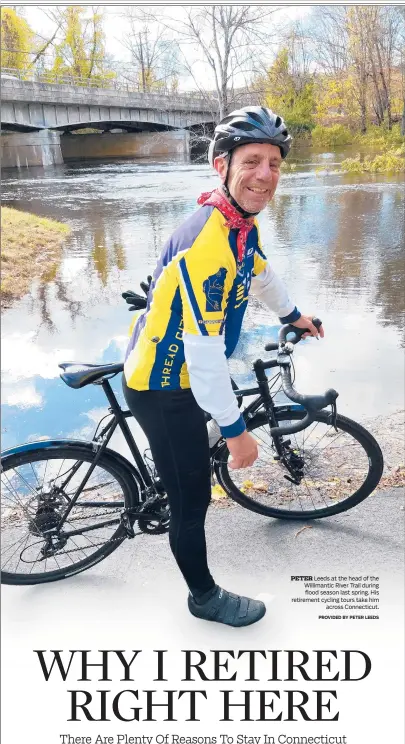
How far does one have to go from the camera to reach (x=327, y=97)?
82.4 inches

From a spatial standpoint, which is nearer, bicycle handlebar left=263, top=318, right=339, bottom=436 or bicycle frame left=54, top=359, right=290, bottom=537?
bicycle handlebar left=263, top=318, right=339, bottom=436

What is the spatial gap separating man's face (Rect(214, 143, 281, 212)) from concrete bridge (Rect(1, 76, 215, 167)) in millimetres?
745

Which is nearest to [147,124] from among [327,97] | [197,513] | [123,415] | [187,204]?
[187,204]

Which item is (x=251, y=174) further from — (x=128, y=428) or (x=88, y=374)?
(x=128, y=428)

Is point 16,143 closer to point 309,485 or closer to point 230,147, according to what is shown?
point 230,147

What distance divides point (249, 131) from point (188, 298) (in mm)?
Result: 432

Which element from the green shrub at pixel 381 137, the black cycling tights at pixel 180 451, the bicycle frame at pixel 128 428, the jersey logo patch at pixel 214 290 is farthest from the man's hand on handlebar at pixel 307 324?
the green shrub at pixel 381 137

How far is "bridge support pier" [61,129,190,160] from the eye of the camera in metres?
2.39

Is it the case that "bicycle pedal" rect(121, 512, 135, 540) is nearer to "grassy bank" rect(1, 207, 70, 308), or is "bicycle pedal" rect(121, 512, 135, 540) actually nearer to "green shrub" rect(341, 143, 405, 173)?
"grassy bank" rect(1, 207, 70, 308)

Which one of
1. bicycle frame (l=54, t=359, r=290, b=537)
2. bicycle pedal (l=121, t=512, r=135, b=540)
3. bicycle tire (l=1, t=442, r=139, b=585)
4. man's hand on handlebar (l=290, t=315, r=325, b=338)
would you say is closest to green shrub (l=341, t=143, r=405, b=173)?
man's hand on handlebar (l=290, t=315, r=325, b=338)

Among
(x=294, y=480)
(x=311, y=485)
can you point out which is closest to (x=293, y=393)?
(x=294, y=480)

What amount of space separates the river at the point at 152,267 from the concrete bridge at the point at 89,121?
0.28 feet

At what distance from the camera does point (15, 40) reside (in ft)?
5.41

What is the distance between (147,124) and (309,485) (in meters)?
1.81
